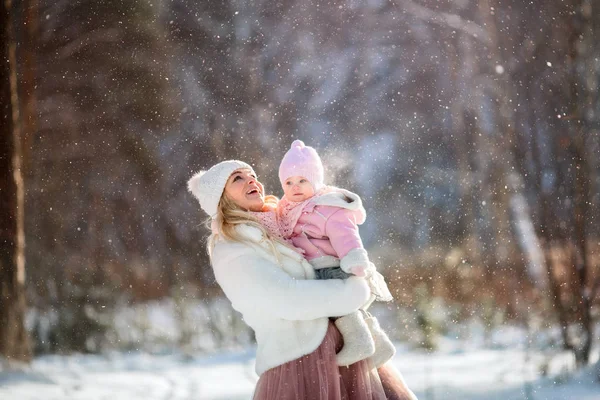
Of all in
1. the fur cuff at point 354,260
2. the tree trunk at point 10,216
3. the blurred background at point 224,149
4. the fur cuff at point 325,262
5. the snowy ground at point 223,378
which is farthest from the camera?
the blurred background at point 224,149

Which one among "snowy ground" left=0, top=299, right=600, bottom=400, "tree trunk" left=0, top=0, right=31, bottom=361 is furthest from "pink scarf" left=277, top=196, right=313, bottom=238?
"tree trunk" left=0, top=0, right=31, bottom=361

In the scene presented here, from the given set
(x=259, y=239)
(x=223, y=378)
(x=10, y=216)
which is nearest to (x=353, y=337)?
(x=259, y=239)

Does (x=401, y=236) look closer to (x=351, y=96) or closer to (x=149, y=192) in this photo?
(x=351, y=96)

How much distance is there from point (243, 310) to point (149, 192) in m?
4.13

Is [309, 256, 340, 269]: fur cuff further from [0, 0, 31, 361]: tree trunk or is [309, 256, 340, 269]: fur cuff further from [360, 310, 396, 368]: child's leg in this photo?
[0, 0, 31, 361]: tree trunk

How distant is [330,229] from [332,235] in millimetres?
16

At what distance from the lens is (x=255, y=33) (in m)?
5.89

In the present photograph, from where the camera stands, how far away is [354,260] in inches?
72.1

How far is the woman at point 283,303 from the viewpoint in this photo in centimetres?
184

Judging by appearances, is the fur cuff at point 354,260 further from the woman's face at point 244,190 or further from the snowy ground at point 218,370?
the snowy ground at point 218,370

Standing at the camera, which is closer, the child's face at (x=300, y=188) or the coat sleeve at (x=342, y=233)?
the coat sleeve at (x=342, y=233)

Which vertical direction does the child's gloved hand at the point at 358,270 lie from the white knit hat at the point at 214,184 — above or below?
below

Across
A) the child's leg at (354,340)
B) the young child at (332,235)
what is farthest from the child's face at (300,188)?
the child's leg at (354,340)

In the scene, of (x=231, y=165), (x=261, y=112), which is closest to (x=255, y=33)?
(x=261, y=112)
